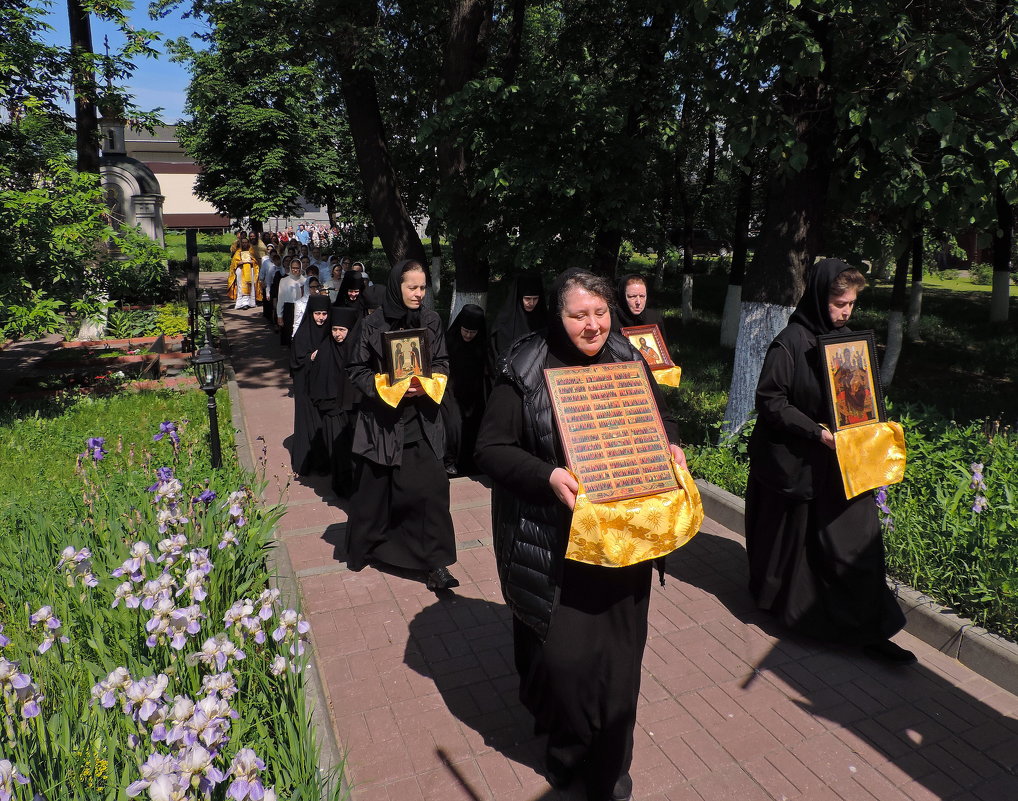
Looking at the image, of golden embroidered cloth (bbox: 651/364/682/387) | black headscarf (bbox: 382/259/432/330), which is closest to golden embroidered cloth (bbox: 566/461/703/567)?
black headscarf (bbox: 382/259/432/330)

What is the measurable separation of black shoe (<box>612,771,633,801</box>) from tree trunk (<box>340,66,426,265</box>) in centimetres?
907

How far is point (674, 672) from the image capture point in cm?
439

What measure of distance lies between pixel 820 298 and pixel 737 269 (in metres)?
11.7

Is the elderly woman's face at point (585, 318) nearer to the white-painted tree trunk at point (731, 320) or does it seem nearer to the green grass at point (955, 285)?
the white-painted tree trunk at point (731, 320)

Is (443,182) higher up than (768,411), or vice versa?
(443,182)

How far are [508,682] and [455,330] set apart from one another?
159 inches

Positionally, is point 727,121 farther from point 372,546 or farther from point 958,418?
point 958,418

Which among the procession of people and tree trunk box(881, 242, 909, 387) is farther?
tree trunk box(881, 242, 909, 387)

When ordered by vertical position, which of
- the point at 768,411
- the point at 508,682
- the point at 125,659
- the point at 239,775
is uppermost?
the point at 768,411

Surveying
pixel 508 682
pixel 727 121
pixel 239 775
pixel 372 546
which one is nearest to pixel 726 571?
pixel 508 682

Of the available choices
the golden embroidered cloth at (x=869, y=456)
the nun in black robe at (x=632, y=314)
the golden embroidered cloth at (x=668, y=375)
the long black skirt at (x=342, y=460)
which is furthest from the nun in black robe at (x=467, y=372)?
the golden embroidered cloth at (x=869, y=456)

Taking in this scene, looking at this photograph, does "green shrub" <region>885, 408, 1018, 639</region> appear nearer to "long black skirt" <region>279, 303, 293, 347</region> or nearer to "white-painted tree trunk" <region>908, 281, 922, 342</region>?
"white-painted tree trunk" <region>908, 281, 922, 342</region>

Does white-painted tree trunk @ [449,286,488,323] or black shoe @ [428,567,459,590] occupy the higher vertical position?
white-painted tree trunk @ [449,286,488,323]

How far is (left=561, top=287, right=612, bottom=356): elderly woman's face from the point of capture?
3.01 meters
